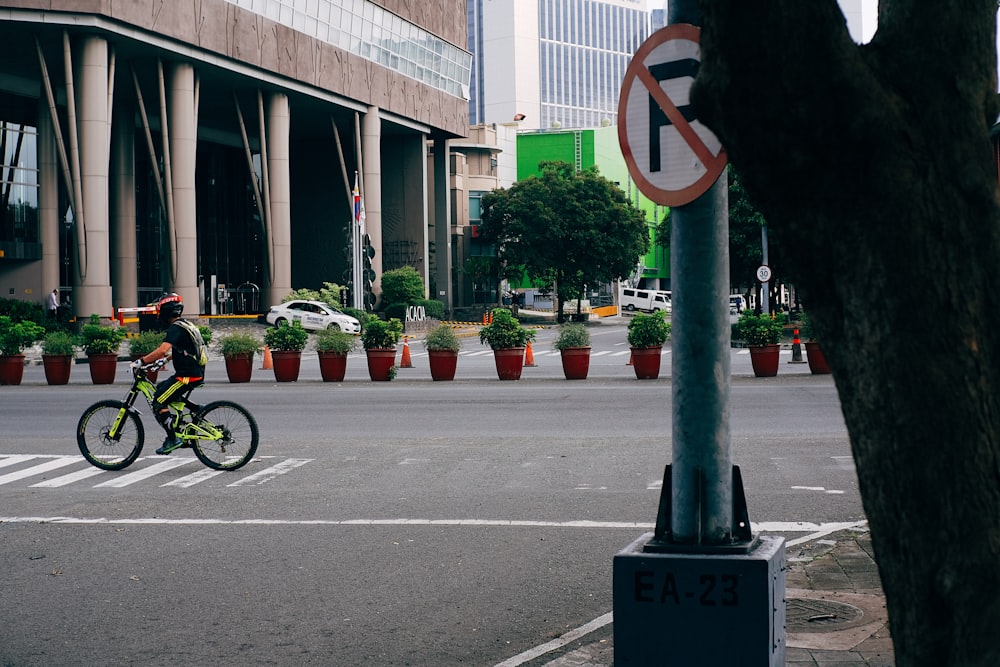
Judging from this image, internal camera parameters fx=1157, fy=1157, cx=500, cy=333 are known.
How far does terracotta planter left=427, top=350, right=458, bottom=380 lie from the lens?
2528 centimetres

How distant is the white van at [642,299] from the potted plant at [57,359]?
7044cm

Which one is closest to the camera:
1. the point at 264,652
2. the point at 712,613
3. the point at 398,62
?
the point at 712,613

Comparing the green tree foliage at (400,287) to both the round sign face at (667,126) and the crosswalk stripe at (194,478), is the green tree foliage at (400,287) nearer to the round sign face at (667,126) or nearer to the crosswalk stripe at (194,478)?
the crosswalk stripe at (194,478)

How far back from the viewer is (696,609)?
430 centimetres

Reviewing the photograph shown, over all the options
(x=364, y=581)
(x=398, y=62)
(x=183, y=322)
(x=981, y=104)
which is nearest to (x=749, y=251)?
(x=398, y=62)

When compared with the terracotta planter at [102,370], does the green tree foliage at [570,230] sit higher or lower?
higher

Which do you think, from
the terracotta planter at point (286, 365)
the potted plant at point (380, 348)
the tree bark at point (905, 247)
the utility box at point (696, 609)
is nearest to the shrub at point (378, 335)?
the potted plant at point (380, 348)

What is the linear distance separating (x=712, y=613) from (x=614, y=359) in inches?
1250

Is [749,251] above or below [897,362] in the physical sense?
above

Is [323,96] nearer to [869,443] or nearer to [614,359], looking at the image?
[614,359]

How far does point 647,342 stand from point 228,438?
43.6 feet

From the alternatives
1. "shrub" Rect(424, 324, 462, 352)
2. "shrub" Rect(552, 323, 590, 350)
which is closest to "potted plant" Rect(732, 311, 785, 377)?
"shrub" Rect(552, 323, 590, 350)

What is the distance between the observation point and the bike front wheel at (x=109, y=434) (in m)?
13.1

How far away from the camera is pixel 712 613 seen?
4.28 metres
